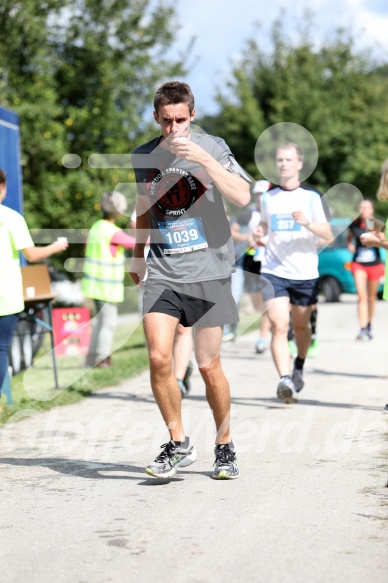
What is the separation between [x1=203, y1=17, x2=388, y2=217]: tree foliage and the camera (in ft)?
124

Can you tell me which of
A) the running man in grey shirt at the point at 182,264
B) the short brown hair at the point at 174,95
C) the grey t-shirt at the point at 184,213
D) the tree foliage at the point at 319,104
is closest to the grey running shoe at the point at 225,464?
the running man in grey shirt at the point at 182,264

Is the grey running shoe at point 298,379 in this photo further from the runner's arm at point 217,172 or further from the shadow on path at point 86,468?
the runner's arm at point 217,172

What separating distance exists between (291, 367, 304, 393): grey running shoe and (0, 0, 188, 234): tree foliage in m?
11.8

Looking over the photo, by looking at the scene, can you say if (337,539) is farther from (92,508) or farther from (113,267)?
(113,267)

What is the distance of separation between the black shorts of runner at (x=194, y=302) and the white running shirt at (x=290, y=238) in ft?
10.2

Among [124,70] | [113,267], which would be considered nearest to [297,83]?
[124,70]

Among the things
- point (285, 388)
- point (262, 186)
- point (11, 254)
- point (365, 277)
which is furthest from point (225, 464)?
point (365, 277)

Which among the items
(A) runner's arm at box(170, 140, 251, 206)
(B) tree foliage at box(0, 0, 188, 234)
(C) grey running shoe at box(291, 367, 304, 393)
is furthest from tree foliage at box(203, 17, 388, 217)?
(A) runner's arm at box(170, 140, 251, 206)

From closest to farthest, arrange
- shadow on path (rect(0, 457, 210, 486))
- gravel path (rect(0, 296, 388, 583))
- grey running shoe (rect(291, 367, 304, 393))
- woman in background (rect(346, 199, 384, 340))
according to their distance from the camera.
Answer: gravel path (rect(0, 296, 388, 583)) < shadow on path (rect(0, 457, 210, 486)) < grey running shoe (rect(291, 367, 304, 393)) < woman in background (rect(346, 199, 384, 340))

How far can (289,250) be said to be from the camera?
8945mm

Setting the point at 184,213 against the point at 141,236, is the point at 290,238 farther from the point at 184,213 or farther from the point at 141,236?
the point at 184,213

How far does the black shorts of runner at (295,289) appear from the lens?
8.85m

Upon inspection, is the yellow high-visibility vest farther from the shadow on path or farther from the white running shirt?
the shadow on path

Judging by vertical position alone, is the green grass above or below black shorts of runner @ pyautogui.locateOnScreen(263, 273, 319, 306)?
below
